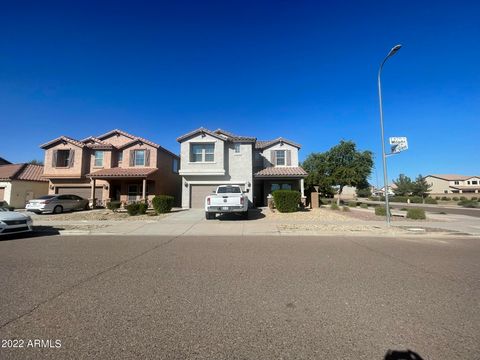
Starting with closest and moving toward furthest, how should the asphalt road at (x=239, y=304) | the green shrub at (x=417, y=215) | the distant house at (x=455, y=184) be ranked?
1. the asphalt road at (x=239, y=304)
2. the green shrub at (x=417, y=215)
3. the distant house at (x=455, y=184)

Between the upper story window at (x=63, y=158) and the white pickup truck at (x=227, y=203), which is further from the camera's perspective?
the upper story window at (x=63, y=158)

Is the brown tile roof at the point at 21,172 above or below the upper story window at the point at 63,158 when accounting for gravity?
below

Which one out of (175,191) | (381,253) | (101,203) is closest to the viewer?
(381,253)

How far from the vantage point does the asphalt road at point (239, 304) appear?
2557 millimetres

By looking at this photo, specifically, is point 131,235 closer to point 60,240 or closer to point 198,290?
point 60,240

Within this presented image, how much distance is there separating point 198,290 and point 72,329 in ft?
5.80

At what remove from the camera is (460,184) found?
76.3 meters

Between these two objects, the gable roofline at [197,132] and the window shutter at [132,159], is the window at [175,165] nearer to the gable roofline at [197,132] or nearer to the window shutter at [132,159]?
the window shutter at [132,159]

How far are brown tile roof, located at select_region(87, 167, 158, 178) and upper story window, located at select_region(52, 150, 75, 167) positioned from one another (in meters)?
3.76

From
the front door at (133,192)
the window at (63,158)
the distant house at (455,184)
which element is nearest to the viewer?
the front door at (133,192)

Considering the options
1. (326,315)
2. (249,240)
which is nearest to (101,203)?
(249,240)

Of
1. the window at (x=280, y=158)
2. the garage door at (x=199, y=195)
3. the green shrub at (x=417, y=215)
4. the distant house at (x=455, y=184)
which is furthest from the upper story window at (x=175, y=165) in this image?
the distant house at (x=455, y=184)

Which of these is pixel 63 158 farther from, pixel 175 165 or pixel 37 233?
pixel 37 233

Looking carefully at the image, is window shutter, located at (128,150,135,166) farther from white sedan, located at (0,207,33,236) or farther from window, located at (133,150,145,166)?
white sedan, located at (0,207,33,236)
